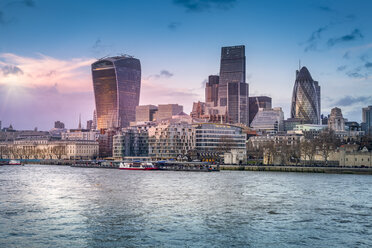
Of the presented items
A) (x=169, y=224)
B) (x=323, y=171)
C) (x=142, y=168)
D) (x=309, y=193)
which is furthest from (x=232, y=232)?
(x=142, y=168)

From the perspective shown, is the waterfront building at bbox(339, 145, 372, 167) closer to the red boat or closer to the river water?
the red boat

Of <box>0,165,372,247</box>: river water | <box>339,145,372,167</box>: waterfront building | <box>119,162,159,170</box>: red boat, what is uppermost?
<box>339,145,372,167</box>: waterfront building

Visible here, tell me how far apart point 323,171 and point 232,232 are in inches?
3525

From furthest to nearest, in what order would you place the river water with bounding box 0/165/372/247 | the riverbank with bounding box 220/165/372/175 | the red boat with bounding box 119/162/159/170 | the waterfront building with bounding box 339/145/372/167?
the red boat with bounding box 119/162/159/170, the waterfront building with bounding box 339/145/372/167, the riverbank with bounding box 220/165/372/175, the river water with bounding box 0/165/372/247

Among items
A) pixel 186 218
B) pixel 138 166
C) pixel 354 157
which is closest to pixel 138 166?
pixel 138 166

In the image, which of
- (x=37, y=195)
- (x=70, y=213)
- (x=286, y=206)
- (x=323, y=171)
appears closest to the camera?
(x=70, y=213)

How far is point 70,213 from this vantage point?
5125 cm

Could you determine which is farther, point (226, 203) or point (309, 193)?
point (309, 193)

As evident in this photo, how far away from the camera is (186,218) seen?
48375 mm

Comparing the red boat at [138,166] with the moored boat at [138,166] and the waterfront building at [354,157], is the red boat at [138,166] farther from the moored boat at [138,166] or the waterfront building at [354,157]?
the waterfront building at [354,157]

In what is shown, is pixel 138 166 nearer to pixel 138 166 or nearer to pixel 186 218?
pixel 138 166

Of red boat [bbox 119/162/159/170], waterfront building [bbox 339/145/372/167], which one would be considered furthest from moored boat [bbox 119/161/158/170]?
waterfront building [bbox 339/145/372/167]

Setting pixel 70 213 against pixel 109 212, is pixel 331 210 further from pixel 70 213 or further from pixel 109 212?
pixel 70 213

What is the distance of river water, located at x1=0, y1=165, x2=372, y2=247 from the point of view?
3878 cm
